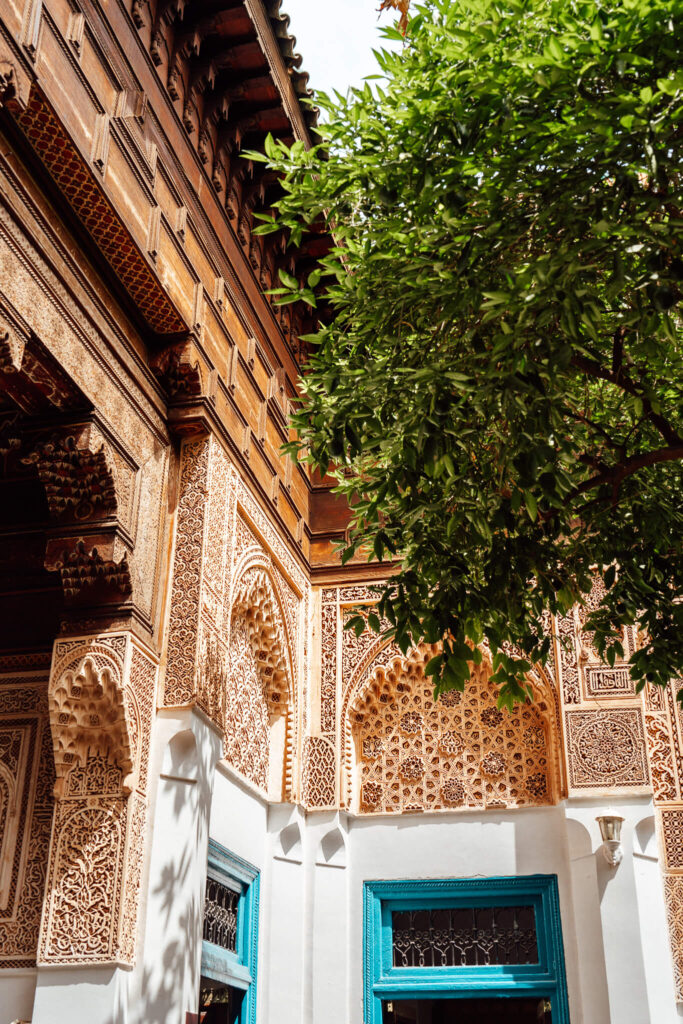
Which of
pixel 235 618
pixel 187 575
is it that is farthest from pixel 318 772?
pixel 187 575

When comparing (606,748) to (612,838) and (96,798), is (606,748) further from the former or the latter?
(96,798)

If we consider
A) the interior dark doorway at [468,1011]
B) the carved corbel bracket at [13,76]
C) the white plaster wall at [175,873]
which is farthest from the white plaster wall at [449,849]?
the carved corbel bracket at [13,76]

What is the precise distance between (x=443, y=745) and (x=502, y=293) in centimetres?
434

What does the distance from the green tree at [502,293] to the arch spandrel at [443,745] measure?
8.79 feet

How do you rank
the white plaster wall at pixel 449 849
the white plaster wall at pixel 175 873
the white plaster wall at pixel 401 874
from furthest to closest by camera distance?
the white plaster wall at pixel 449 849 → the white plaster wall at pixel 401 874 → the white plaster wall at pixel 175 873

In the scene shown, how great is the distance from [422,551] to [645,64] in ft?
5.80

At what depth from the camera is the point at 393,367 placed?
370cm

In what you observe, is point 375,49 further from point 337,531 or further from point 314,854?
point 314,854

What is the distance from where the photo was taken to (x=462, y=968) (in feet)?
21.0

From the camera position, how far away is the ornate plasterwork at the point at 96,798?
4.34 meters

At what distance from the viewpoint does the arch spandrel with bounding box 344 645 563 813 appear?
678 cm

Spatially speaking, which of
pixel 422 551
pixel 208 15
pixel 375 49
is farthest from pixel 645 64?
pixel 208 15

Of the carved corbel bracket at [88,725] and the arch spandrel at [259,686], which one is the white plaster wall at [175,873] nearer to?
the carved corbel bracket at [88,725]

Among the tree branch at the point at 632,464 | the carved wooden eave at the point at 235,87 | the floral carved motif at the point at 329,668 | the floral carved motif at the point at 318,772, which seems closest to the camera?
the tree branch at the point at 632,464
